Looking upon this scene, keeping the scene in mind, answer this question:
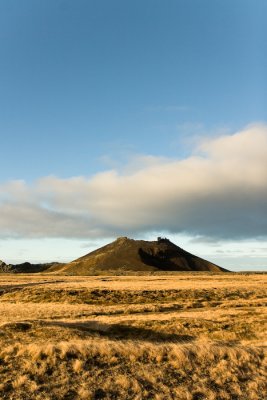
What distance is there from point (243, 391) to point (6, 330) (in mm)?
16998

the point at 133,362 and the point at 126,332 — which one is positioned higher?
the point at 126,332

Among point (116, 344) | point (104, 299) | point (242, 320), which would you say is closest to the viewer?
point (116, 344)

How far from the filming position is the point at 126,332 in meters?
29.6

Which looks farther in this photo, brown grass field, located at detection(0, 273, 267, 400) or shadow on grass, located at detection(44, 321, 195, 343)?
shadow on grass, located at detection(44, 321, 195, 343)

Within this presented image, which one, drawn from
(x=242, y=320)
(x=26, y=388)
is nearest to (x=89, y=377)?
(x=26, y=388)

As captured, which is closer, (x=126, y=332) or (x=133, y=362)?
(x=133, y=362)

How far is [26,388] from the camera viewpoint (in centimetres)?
1505

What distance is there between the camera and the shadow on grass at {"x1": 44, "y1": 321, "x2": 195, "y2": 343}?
27.4 meters

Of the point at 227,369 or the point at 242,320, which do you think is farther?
the point at 242,320

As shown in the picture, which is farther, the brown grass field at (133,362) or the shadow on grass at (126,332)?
the shadow on grass at (126,332)

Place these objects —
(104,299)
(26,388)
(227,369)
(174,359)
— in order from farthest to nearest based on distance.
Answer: (104,299) < (174,359) < (227,369) < (26,388)

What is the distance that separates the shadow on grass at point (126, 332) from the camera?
27406 millimetres

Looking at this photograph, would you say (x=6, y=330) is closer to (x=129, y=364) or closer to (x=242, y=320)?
(x=129, y=364)

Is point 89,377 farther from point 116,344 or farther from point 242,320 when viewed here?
point 242,320
